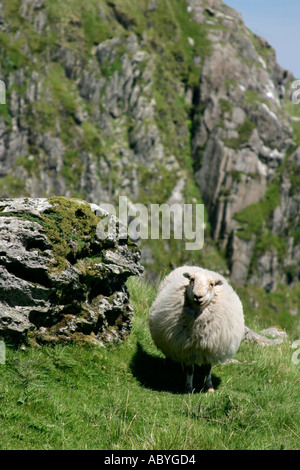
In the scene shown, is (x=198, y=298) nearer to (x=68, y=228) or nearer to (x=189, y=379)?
(x=189, y=379)

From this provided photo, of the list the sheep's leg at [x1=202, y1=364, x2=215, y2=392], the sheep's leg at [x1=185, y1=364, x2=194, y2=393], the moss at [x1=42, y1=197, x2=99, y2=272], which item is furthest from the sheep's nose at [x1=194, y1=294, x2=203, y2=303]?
the moss at [x1=42, y1=197, x2=99, y2=272]

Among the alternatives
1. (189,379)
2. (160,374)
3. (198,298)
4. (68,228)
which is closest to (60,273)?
(68,228)

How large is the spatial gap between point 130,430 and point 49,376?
7.10 feet

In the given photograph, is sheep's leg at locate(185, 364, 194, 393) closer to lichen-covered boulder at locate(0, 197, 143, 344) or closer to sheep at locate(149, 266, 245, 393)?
sheep at locate(149, 266, 245, 393)

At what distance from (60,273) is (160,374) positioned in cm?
313

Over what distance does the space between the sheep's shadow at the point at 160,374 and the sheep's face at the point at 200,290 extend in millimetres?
Answer: 1633

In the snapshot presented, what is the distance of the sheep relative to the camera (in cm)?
845

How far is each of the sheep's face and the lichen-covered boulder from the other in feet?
6.44

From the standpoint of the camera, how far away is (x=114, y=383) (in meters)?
7.90

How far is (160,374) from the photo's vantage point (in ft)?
30.4

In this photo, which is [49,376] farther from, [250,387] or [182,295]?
[250,387]

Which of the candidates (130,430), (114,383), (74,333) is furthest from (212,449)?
(74,333)

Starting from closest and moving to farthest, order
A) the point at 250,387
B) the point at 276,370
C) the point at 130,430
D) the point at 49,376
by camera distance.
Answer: the point at 130,430, the point at 49,376, the point at 250,387, the point at 276,370

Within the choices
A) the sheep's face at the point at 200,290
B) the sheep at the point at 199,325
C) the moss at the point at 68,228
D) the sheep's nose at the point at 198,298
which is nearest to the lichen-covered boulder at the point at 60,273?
the moss at the point at 68,228
